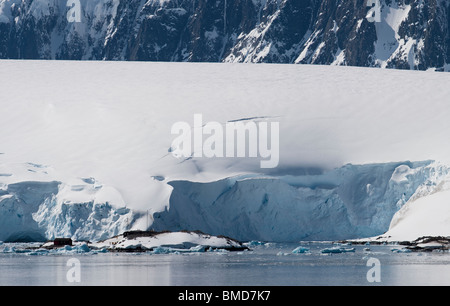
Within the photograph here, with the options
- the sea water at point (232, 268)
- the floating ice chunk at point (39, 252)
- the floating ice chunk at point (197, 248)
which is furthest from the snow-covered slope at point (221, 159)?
the sea water at point (232, 268)

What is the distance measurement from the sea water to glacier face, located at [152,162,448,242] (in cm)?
683

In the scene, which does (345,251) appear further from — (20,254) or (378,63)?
(378,63)

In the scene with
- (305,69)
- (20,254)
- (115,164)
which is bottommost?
(20,254)

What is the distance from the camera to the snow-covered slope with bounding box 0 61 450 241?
5750 centimetres

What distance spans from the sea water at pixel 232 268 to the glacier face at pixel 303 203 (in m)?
6.83

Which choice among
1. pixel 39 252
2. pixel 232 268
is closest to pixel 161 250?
pixel 39 252

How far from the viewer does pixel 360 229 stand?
5875 centimetres

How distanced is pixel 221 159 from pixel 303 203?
5549mm

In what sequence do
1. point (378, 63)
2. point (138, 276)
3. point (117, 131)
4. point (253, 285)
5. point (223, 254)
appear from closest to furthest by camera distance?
point (253, 285)
point (138, 276)
point (223, 254)
point (117, 131)
point (378, 63)

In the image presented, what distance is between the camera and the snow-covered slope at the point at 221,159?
5750cm

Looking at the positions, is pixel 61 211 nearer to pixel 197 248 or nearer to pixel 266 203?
pixel 197 248

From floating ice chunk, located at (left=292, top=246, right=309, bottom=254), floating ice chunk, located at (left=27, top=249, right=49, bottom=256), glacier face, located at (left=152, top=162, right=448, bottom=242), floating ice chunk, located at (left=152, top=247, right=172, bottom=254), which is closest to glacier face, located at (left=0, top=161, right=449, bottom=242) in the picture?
glacier face, located at (left=152, top=162, right=448, bottom=242)

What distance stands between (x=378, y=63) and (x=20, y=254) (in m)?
139
